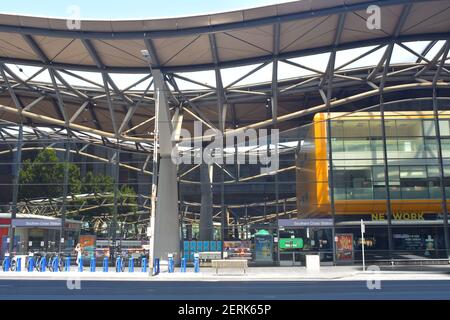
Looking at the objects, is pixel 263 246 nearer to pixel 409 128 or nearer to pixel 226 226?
pixel 226 226

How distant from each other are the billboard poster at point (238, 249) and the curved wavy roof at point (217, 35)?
39.3 ft

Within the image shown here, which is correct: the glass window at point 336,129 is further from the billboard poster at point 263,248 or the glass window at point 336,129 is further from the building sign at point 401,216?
the billboard poster at point 263,248

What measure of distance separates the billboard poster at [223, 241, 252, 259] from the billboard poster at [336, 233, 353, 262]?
19.7ft

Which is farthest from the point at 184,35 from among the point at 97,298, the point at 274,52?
the point at 97,298

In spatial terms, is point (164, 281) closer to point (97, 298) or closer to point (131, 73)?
point (97, 298)

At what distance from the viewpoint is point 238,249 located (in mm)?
32031

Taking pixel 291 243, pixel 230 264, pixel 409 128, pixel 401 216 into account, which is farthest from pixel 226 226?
pixel 409 128

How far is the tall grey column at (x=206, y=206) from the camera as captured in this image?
32.3 meters

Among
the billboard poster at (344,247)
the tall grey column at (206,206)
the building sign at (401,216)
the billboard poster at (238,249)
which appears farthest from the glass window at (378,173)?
the tall grey column at (206,206)

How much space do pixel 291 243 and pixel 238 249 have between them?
143 inches

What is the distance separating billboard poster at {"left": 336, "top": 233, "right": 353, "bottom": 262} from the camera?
31766 millimetres

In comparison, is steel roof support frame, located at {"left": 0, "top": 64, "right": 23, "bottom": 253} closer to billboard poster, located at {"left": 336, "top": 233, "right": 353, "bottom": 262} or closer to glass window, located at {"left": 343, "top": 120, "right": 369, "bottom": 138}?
billboard poster, located at {"left": 336, "top": 233, "right": 353, "bottom": 262}

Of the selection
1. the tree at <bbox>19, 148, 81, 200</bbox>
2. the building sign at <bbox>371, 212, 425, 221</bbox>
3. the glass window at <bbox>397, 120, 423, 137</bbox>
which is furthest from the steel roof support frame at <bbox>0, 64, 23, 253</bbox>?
the glass window at <bbox>397, 120, 423, 137</bbox>
